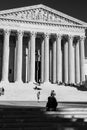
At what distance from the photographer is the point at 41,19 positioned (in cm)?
6725

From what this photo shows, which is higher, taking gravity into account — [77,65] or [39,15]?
[39,15]

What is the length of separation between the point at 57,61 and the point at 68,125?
52904 mm

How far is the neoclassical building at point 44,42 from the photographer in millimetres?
65062

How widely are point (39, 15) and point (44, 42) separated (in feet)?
22.5

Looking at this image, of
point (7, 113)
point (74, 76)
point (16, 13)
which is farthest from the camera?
point (74, 76)

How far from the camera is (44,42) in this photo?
6788cm

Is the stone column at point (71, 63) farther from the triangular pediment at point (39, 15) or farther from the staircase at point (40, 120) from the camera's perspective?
the staircase at point (40, 120)

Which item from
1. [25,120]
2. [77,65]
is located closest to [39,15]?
[77,65]

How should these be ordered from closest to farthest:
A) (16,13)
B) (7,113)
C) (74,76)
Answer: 1. (7,113)
2. (16,13)
3. (74,76)

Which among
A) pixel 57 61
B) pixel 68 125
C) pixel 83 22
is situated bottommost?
pixel 68 125

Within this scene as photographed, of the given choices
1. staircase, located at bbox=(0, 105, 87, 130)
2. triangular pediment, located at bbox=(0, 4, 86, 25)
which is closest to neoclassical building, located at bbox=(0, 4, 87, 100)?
triangular pediment, located at bbox=(0, 4, 86, 25)

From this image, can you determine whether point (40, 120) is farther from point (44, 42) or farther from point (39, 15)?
point (39, 15)

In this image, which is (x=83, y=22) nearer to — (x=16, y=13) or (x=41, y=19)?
(x=41, y=19)

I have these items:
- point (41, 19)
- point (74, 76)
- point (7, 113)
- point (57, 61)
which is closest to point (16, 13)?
point (41, 19)
